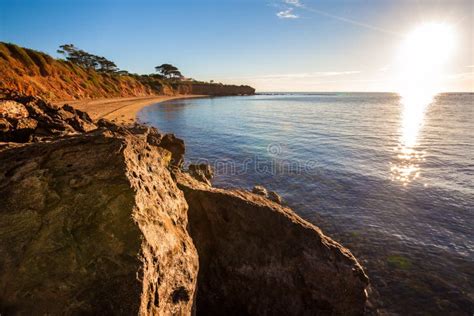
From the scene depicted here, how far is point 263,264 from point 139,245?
308 centimetres

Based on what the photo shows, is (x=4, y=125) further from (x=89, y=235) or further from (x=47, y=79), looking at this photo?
(x=47, y=79)

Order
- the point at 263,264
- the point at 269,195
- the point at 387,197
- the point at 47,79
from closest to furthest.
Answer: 1. the point at 263,264
2. the point at 269,195
3. the point at 387,197
4. the point at 47,79

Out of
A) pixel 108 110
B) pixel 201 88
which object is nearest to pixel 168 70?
pixel 201 88

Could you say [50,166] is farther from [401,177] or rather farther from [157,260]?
[401,177]

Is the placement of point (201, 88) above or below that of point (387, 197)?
above

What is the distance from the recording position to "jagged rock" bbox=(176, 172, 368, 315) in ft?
18.2

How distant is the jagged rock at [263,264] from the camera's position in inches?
218

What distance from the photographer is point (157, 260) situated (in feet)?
11.5

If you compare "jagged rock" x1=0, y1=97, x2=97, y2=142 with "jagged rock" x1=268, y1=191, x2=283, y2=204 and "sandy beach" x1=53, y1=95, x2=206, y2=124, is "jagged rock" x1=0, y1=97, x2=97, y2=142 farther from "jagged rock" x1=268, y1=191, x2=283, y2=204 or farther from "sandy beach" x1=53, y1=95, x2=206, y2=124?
"sandy beach" x1=53, y1=95, x2=206, y2=124

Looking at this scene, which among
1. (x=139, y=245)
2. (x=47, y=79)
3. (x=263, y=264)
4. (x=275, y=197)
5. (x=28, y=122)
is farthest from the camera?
(x=47, y=79)

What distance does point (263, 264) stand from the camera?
565 cm

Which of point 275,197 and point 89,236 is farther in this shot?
point 275,197

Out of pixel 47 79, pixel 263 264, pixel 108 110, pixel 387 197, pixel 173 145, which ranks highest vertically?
pixel 47 79

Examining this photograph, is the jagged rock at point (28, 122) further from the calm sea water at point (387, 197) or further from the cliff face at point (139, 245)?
the calm sea water at point (387, 197)
